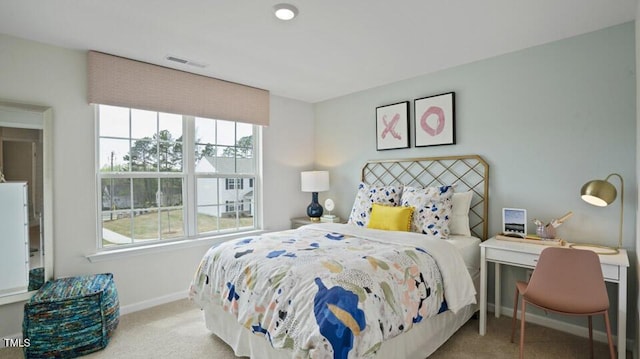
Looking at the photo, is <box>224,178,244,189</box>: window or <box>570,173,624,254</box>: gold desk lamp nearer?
<box>570,173,624,254</box>: gold desk lamp

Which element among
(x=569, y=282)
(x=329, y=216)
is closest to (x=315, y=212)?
(x=329, y=216)

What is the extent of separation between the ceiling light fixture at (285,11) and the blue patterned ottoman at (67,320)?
2.46 metres

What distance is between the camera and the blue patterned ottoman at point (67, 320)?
2.20 m

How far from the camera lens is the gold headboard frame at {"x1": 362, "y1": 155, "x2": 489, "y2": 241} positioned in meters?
3.11

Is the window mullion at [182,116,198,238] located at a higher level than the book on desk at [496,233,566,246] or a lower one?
higher

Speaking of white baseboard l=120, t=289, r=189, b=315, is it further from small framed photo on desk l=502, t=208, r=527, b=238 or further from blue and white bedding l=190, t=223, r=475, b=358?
small framed photo on desk l=502, t=208, r=527, b=238

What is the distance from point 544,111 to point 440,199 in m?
1.15

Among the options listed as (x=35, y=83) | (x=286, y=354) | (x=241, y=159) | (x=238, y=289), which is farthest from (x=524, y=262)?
(x=35, y=83)

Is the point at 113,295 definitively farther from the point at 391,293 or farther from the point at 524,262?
the point at 524,262

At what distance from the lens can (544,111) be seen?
2.75 metres

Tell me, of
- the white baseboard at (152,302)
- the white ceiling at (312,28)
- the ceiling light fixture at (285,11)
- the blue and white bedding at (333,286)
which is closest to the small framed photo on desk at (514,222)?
the blue and white bedding at (333,286)

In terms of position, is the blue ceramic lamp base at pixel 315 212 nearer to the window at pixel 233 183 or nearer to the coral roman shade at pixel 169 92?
the window at pixel 233 183

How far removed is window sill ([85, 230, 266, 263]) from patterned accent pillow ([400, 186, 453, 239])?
2173mm

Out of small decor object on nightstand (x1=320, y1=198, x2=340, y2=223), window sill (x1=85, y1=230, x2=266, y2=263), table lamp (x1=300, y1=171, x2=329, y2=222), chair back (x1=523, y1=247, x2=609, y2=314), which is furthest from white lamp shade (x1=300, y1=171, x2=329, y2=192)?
chair back (x1=523, y1=247, x2=609, y2=314)
